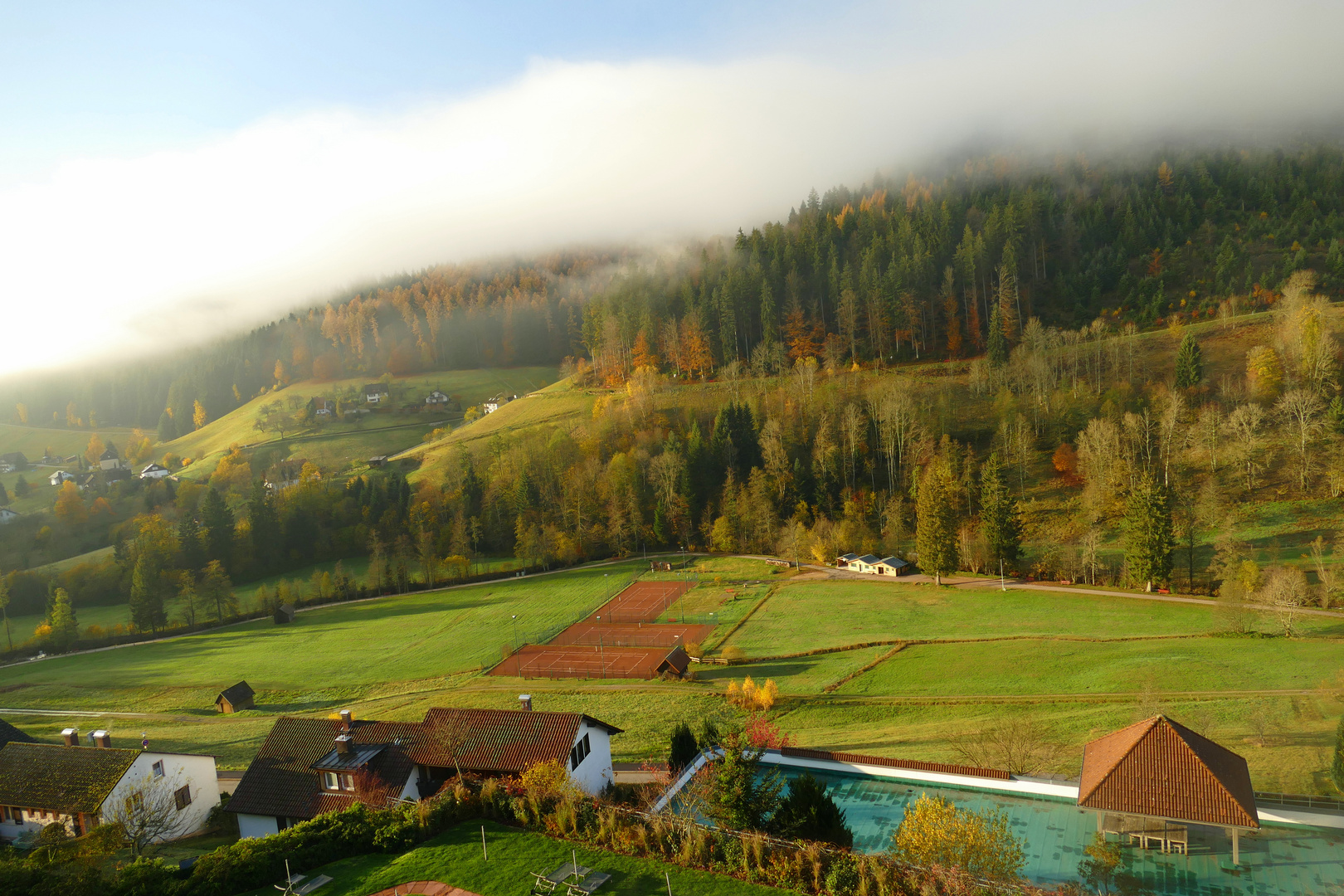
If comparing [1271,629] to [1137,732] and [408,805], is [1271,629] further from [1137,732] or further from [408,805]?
[408,805]

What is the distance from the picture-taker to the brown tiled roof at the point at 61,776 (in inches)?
1156

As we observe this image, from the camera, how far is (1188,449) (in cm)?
7725

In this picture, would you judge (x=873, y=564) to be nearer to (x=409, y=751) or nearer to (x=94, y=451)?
(x=409, y=751)

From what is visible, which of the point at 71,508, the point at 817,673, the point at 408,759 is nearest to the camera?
the point at 408,759

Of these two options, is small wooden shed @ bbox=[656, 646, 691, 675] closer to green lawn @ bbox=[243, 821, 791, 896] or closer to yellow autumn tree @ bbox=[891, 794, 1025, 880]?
green lawn @ bbox=[243, 821, 791, 896]

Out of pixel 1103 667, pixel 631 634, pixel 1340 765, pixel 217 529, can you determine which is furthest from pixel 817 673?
pixel 217 529

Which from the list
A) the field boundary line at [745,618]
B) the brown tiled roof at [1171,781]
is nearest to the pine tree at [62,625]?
the field boundary line at [745,618]

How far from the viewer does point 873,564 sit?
75.5m

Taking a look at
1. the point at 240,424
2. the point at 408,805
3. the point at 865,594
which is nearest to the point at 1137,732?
the point at 408,805

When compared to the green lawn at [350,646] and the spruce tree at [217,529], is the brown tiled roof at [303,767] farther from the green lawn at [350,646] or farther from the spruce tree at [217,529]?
the spruce tree at [217,529]

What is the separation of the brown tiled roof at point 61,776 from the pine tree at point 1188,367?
330ft

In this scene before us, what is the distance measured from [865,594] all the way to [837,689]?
2287cm

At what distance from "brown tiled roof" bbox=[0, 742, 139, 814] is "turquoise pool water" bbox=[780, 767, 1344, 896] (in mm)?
29576

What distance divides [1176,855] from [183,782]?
38.0 metres
